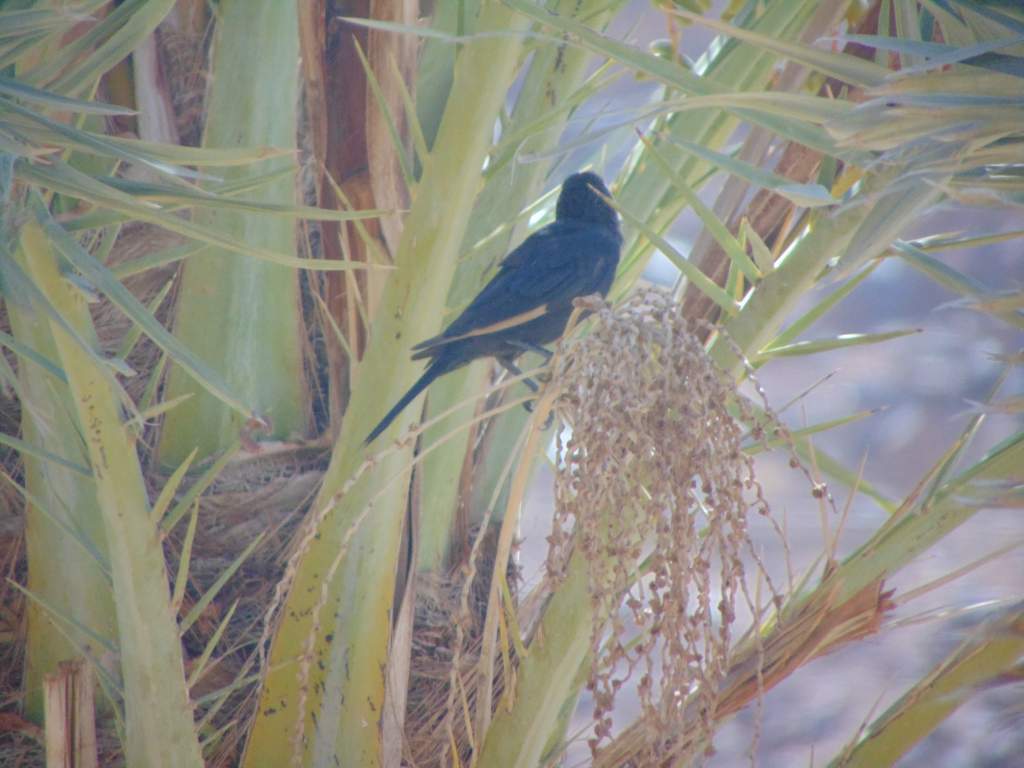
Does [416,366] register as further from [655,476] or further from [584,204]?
[584,204]

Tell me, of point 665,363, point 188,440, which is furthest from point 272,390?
point 665,363

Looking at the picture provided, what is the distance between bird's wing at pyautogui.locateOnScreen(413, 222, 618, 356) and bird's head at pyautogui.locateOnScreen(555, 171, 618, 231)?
12 centimetres

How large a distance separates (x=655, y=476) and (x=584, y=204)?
146 cm

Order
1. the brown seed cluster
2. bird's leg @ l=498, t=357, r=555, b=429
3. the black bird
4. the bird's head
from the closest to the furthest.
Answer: the brown seed cluster, the black bird, bird's leg @ l=498, t=357, r=555, b=429, the bird's head

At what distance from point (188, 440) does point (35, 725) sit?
0.49 meters

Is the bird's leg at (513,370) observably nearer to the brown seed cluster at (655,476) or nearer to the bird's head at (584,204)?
the bird's head at (584,204)

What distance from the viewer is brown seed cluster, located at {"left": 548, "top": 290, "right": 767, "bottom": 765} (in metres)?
1.04

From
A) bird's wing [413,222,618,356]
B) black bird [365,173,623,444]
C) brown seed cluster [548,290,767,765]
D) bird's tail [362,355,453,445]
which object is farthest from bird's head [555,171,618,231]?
brown seed cluster [548,290,767,765]

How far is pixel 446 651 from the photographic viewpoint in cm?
184

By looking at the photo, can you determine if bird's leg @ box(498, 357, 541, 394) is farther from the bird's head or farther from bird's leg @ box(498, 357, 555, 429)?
the bird's head

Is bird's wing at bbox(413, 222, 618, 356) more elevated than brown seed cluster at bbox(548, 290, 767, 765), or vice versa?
bird's wing at bbox(413, 222, 618, 356)

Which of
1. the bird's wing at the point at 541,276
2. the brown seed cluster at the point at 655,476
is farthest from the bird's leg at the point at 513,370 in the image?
the brown seed cluster at the point at 655,476

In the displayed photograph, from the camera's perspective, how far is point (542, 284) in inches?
80.6

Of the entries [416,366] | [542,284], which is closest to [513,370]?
[542,284]
